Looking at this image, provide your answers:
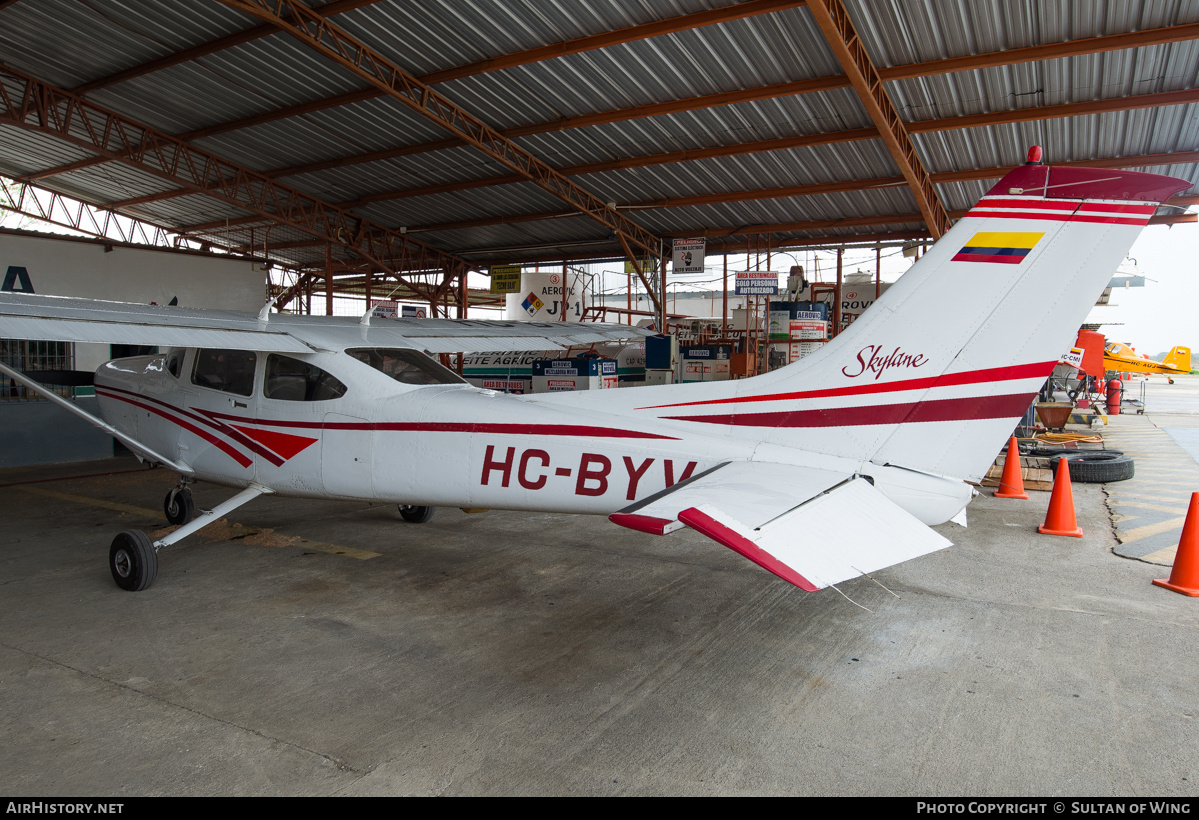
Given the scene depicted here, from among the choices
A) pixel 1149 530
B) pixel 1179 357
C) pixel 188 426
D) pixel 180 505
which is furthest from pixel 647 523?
pixel 1179 357

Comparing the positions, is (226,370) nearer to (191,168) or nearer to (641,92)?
(641,92)

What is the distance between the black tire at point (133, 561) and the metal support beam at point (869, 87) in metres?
8.47

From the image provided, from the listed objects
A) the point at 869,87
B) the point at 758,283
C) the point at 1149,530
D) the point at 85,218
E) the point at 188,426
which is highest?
the point at 85,218

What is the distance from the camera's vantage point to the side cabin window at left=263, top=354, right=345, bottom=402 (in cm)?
562

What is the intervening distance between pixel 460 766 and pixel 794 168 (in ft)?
45.3

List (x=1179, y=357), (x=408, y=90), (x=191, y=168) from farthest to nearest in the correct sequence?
1. (x=1179, y=357)
2. (x=191, y=168)
3. (x=408, y=90)

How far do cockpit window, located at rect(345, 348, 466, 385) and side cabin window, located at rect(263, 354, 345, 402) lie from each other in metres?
0.31

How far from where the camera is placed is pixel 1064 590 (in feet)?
17.6

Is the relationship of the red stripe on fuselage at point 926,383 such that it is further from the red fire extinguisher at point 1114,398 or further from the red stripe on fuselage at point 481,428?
the red fire extinguisher at point 1114,398

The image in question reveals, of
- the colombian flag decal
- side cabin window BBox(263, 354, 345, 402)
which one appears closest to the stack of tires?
the colombian flag decal

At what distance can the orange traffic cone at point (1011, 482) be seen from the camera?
29.5 ft

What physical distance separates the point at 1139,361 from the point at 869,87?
26.8 meters

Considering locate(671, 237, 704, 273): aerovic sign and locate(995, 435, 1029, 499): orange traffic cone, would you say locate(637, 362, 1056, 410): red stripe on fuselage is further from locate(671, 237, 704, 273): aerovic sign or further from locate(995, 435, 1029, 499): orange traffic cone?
locate(671, 237, 704, 273): aerovic sign

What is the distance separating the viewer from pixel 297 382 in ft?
18.8
